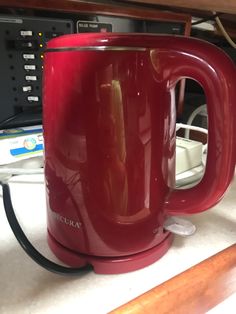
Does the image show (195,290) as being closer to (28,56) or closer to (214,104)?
(214,104)

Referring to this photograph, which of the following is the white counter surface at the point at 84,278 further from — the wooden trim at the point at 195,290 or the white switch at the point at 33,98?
the white switch at the point at 33,98

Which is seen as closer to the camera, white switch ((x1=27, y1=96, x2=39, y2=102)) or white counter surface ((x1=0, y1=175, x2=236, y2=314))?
white counter surface ((x1=0, y1=175, x2=236, y2=314))

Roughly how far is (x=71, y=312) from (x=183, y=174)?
32 cm

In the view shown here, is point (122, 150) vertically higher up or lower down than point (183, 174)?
higher up

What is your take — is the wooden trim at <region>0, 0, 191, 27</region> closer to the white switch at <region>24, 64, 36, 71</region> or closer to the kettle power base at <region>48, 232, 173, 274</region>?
the white switch at <region>24, 64, 36, 71</region>

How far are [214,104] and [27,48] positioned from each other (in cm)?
43

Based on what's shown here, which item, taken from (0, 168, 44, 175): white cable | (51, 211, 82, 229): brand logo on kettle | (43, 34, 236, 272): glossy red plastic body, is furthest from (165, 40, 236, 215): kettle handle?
(0, 168, 44, 175): white cable

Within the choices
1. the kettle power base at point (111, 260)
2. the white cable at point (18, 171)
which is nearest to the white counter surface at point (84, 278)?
the kettle power base at point (111, 260)

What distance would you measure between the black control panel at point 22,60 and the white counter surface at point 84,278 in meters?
0.28

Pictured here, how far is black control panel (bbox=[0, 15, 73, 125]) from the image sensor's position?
552 mm

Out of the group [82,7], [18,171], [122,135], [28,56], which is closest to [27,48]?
[28,56]

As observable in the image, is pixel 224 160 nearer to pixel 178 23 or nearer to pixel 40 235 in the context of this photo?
pixel 40 235

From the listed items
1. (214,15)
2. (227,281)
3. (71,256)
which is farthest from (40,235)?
(214,15)

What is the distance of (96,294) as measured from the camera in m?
0.27
